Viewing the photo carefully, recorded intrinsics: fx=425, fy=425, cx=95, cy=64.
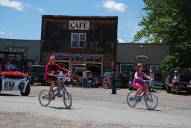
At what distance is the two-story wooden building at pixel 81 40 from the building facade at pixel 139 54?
1.00m

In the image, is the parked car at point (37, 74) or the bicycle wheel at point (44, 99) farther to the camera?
the parked car at point (37, 74)

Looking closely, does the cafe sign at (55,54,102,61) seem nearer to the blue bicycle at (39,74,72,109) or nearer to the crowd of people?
the crowd of people

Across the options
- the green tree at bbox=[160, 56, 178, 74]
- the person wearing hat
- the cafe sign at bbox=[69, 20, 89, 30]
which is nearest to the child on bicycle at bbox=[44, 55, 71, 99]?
the person wearing hat

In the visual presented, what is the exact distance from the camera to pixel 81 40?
4412 centimetres

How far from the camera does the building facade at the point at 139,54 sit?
43.1 meters

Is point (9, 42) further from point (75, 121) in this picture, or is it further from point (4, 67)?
point (75, 121)

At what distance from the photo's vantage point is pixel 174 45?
4250cm

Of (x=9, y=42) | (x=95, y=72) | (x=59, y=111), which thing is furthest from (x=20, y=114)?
(x=9, y=42)

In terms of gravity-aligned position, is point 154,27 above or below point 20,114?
above

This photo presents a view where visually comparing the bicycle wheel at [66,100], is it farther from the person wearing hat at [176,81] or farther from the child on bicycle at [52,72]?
the person wearing hat at [176,81]

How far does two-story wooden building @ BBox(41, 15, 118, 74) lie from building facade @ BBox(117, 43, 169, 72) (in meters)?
1.00

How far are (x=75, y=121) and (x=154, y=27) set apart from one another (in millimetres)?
37309

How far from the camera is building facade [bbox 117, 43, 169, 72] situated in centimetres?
4308

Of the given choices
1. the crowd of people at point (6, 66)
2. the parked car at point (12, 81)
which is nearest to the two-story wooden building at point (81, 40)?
the crowd of people at point (6, 66)
